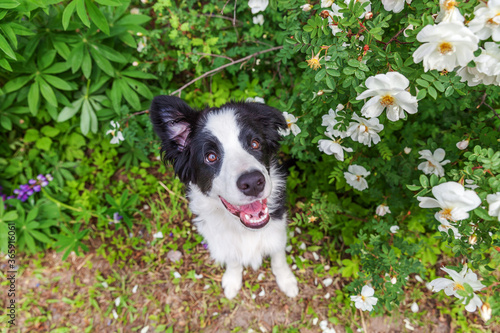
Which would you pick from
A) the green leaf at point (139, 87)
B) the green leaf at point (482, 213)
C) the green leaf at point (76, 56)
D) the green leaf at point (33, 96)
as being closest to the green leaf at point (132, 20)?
the green leaf at point (76, 56)

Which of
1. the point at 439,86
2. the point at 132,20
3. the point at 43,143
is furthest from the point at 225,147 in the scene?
the point at 43,143

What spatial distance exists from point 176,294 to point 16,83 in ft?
9.42

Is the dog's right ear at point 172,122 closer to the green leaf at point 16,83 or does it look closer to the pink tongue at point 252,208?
the pink tongue at point 252,208

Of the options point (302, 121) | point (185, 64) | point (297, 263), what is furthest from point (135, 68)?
point (297, 263)

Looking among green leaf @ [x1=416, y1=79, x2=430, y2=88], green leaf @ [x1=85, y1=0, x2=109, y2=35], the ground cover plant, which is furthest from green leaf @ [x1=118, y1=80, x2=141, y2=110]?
green leaf @ [x1=416, y1=79, x2=430, y2=88]

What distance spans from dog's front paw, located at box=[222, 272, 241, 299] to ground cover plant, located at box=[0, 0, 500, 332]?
4.2 inches

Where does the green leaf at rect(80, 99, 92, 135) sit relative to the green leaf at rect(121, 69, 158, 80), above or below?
below

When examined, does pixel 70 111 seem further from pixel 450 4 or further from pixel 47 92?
pixel 450 4

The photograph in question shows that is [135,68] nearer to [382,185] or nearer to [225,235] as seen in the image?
[225,235]

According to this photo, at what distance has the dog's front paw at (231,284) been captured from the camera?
128 inches

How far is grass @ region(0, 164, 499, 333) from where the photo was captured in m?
3.07

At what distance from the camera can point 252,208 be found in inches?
92.2

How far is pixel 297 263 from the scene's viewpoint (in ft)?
11.0

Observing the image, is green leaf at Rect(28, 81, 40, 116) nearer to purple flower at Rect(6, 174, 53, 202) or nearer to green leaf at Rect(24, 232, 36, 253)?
purple flower at Rect(6, 174, 53, 202)
